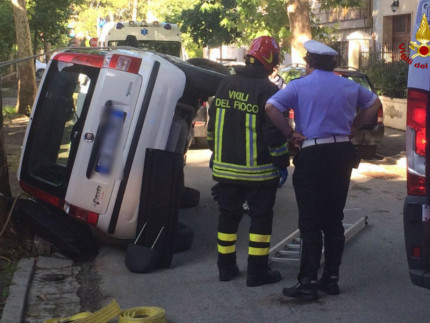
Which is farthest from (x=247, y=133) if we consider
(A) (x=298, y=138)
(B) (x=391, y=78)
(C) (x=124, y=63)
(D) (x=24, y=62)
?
(D) (x=24, y=62)

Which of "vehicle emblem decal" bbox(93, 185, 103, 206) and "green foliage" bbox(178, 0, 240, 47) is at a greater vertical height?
"green foliage" bbox(178, 0, 240, 47)

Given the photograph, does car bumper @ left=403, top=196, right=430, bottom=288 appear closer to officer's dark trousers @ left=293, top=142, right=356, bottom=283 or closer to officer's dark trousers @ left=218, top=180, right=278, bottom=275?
Answer: officer's dark trousers @ left=293, top=142, right=356, bottom=283

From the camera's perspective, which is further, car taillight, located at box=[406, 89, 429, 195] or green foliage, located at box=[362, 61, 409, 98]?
green foliage, located at box=[362, 61, 409, 98]

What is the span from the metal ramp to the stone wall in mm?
11499

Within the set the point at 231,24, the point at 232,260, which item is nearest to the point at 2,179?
the point at 232,260

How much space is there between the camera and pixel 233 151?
19.4 feet

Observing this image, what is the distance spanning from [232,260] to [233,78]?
4.81ft

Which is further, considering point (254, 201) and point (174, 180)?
point (174, 180)

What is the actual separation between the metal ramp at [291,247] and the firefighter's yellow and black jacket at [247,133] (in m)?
1.01

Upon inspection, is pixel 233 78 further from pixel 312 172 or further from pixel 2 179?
pixel 2 179

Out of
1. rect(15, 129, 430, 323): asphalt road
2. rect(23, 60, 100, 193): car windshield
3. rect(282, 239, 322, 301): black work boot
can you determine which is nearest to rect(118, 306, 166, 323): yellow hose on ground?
rect(15, 129, 430, 323): asphalt road

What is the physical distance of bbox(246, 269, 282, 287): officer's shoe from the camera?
5.95 metres

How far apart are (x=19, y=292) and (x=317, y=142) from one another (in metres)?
2.50

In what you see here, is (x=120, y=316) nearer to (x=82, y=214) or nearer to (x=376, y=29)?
(x=82, y=214)
